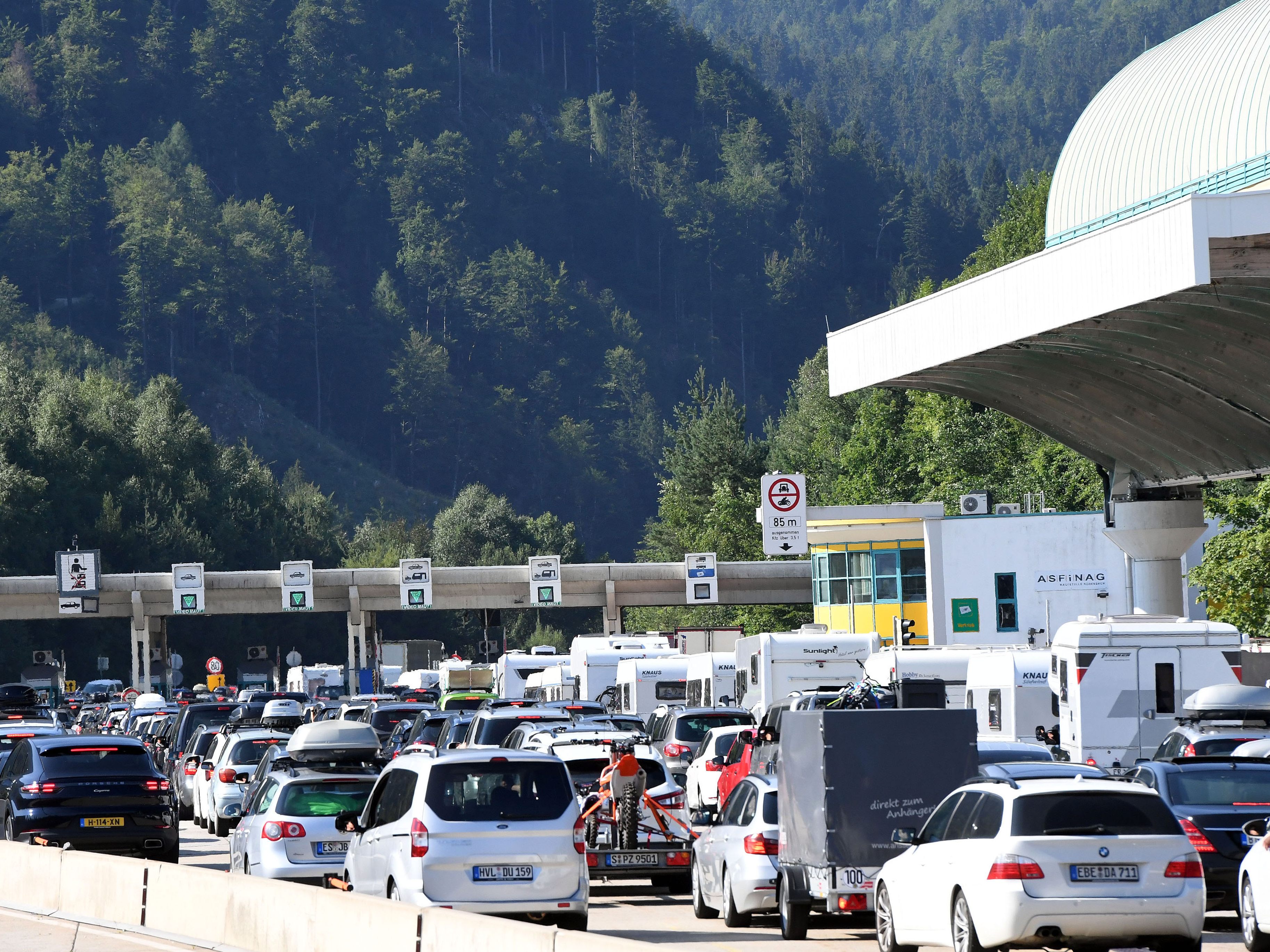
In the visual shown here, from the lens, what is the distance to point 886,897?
14492 mm

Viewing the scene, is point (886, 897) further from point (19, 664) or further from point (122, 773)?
point (19, 664)

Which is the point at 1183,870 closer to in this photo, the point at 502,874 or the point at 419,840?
the point at 502,874

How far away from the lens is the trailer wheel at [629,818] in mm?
19672

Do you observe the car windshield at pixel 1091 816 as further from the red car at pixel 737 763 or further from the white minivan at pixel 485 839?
the red car at pixel 737 763

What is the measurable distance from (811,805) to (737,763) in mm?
9587

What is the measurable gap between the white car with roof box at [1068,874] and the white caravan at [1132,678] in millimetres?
12693

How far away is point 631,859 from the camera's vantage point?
1995 centimetres

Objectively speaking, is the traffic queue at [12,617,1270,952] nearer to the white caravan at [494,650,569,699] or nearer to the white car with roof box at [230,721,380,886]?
the white car with roof box at [230,721,380,886]

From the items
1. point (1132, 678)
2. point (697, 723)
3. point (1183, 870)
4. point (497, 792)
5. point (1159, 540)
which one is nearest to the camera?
point (1183, 870)

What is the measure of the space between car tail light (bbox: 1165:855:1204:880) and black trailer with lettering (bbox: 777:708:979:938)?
11.2ft

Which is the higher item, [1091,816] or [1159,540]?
[1159,540]

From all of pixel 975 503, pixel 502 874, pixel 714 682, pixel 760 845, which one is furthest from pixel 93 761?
pixel 975 503

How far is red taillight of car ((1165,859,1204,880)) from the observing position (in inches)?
511

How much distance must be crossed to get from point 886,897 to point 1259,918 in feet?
8.67
